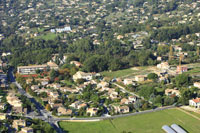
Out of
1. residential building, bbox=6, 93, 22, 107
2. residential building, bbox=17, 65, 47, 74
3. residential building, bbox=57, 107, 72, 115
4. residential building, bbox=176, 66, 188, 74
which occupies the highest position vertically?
residential building, bbox=6, 93, 22, 107

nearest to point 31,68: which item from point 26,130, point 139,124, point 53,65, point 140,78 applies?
point 53,65

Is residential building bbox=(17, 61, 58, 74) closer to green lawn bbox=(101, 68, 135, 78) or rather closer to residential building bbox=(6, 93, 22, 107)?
green lawn bbox=(101, 68, 135, 78)

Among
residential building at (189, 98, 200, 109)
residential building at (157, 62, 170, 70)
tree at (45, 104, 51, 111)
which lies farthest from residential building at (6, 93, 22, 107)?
residential building at (157, 62, 170, 70)

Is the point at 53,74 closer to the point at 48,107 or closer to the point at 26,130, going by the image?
the point at 48,107

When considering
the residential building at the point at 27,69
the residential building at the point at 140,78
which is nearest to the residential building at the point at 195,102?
the residential building at the point at 140,78

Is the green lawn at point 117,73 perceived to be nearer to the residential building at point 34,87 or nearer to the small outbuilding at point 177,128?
the residential building at point 34,87

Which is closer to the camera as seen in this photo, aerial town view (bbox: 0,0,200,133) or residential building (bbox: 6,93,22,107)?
aerial town view (bbox: 0,0,200,133)

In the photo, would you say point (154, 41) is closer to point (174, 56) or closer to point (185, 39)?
point (185, 39)
